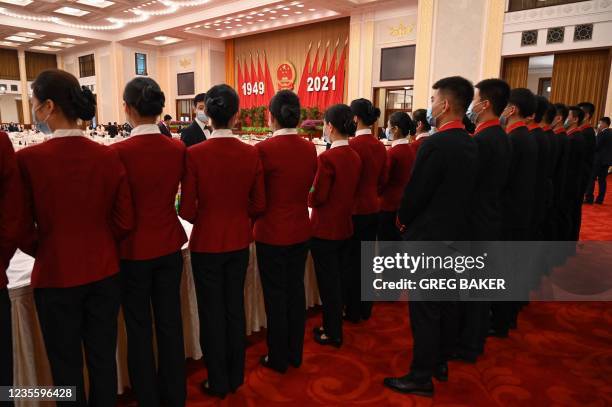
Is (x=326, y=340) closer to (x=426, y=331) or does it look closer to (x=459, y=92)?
(x=426, y=331)

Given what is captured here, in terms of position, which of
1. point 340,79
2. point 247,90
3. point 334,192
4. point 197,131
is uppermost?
point 340,79

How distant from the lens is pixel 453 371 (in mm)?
2340

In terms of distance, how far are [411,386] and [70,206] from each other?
1.83m

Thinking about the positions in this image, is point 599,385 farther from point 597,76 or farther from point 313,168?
point 597,76

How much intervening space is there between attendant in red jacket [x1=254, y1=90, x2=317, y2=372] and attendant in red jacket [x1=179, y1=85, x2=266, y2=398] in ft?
0.35

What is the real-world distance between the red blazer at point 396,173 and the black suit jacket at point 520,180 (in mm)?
677

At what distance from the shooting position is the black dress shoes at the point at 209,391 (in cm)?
203

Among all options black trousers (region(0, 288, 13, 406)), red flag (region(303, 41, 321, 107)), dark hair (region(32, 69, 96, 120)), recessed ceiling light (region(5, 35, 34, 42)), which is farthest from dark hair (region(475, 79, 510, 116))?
recessed ceiling light (region(5, 35, 34, 42))

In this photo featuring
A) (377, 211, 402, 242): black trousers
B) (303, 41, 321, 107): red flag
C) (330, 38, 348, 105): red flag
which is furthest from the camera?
(303, 41, 321, 107): red flag

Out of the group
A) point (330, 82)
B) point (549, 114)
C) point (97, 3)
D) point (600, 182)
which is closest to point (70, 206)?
point (549, 114)

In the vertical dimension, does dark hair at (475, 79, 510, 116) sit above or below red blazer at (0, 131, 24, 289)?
above

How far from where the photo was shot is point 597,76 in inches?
329

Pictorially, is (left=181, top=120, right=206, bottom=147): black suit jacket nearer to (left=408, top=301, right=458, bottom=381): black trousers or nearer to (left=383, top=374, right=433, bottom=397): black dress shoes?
(left=408, top=301, right=458, bottom=381): black trousers

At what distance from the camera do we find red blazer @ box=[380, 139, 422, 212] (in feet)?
9.67
